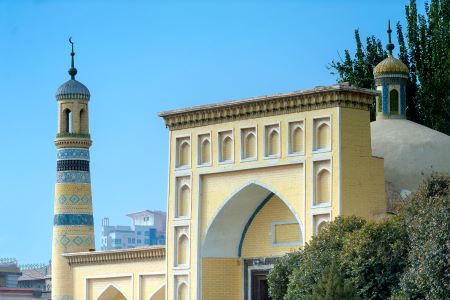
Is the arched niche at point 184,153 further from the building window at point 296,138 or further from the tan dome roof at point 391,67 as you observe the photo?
the tan dome roof at point 391,67

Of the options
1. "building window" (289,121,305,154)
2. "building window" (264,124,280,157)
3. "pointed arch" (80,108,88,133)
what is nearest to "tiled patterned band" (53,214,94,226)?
"pointed arch" (80,108,88,133)

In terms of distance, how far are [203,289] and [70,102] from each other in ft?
35.8

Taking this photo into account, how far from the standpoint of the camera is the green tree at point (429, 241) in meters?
20.1

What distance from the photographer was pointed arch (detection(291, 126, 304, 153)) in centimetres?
2445

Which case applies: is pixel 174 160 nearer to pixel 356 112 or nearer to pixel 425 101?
pixel 356 112

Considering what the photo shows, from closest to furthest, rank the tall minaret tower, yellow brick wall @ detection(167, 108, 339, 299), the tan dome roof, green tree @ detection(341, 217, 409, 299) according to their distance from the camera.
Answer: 1. green tree @ detection(341, 217, 409, 299)
2. yellow brick wall @ detection(167, 108, 339, 299)
3. the tan dome roof
4. the tall minaret tower

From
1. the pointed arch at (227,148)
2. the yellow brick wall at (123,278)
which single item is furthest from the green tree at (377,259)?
the yellow brick wall at (123,278)

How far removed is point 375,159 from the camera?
24.3 m

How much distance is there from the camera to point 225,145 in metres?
26.0

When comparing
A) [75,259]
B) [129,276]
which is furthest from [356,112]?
[75,259]

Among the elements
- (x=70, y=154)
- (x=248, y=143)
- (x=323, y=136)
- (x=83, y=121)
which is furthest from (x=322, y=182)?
(x=83, y=121)

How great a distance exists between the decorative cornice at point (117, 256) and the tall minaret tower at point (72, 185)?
304 cm

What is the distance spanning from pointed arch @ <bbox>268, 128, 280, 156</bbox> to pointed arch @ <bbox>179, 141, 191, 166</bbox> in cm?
226

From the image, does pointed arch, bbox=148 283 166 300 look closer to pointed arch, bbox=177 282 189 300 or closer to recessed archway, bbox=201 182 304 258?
pointed arch, bbox=177 282 189 300
